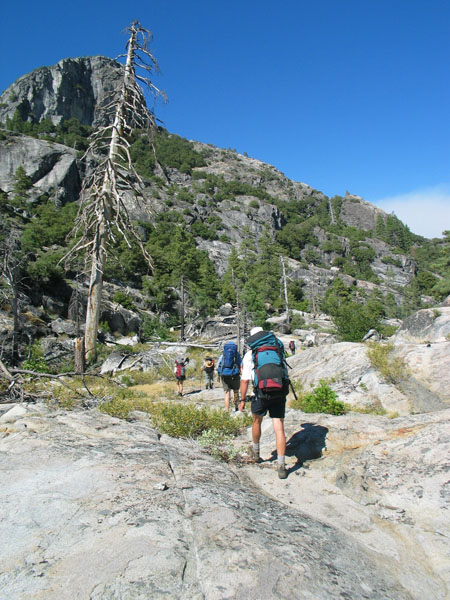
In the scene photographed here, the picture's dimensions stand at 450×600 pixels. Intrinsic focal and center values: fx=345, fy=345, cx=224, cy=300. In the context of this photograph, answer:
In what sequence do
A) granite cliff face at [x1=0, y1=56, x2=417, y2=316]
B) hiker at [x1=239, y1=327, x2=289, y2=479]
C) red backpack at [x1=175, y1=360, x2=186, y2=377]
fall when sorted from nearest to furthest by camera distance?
hiker at [x1=239, y1=327, x2=289, y2=479], red backpack at [x1=175, y1=360, x2=186, y2=377], granite cliff face at [x1=0, y1=56, x2=417, y2=316]

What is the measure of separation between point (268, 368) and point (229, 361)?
161 inches

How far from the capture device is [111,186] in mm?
6672

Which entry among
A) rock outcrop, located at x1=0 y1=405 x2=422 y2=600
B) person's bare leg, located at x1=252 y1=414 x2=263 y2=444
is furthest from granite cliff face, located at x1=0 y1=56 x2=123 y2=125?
rock outcrop, located at x1=0 y1=405 x2=422 y2=600

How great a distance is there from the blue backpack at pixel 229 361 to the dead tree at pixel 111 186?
2870 mm

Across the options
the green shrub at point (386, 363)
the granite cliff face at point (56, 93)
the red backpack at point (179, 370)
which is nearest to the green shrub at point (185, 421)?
the green shrub at point (386, 363)

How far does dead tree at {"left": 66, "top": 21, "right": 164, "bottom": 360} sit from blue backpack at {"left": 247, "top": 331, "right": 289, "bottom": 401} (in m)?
3.43

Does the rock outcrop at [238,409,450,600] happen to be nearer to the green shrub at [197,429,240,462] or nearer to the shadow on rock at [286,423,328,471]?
the shadow on rock at [286,423,328,471]

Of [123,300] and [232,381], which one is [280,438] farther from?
[123,300]

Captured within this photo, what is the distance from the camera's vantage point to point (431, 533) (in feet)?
9.02

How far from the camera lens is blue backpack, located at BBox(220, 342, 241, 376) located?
26.3 feet

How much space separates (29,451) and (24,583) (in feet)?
6.08

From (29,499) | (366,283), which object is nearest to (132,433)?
(29,499)

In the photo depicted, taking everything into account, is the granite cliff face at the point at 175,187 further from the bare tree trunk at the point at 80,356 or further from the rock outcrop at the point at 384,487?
the rock outcrop at the point at 384,487

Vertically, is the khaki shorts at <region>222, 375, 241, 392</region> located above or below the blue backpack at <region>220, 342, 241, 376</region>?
below
